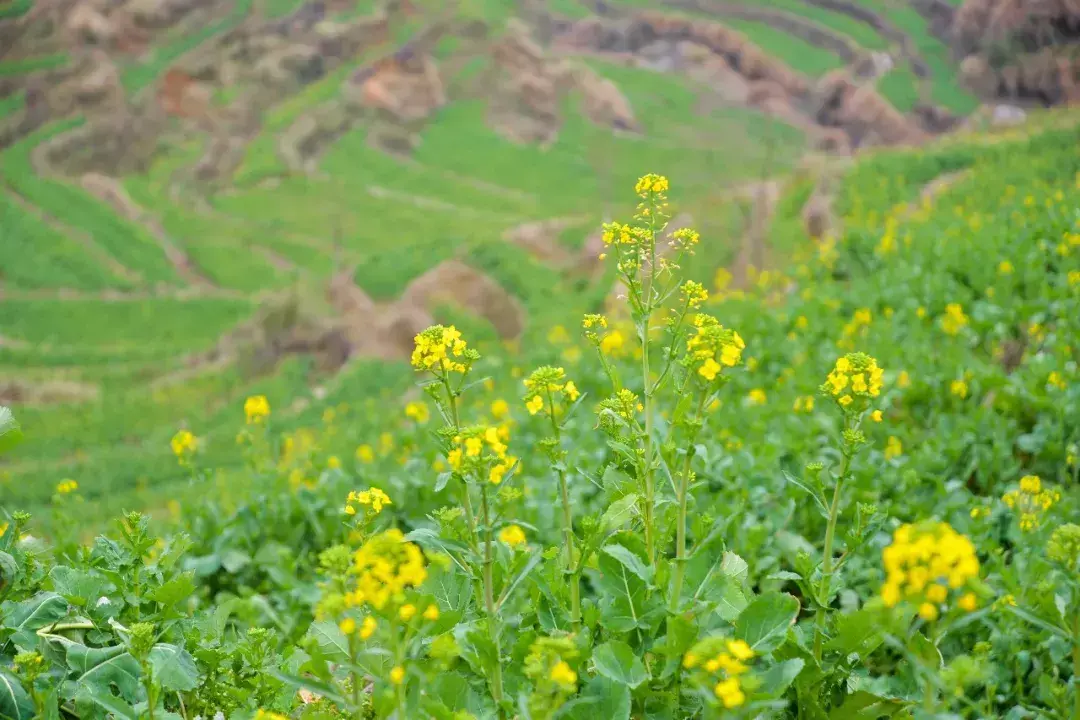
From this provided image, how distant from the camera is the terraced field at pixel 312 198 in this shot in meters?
17.3

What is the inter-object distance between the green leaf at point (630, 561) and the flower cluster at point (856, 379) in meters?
0.61

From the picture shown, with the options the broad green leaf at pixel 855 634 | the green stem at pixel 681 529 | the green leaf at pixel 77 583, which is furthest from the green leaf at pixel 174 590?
the broad green leaf at pixel 855 634

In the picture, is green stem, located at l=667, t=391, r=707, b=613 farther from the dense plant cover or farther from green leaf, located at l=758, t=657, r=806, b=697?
green leaf, located at l=758, t=657, r=806, b=697

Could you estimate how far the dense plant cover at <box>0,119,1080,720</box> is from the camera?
1.54 metres

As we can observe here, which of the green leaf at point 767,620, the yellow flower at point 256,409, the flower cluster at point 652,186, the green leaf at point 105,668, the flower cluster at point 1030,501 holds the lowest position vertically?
the yellow flower at point 256,409

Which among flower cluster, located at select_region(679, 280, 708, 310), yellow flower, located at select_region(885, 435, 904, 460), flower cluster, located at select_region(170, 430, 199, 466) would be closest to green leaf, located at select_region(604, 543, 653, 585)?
flower cluster, located at select_region(679, 280, 708, 310)

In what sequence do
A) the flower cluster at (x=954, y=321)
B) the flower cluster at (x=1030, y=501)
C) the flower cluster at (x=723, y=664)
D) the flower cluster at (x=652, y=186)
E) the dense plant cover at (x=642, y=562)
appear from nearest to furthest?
1. the flower cluster at (x=723, y=664)
2. the dense plant cover at (x=642, y=562)
3. the flower cluster at (x=652, y=186)
4. the flower cluster at (x=1030, y=501)
5. the flower cluster at (x=954, y=321)

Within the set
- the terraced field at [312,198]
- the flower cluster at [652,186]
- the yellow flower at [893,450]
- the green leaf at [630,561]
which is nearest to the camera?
the green leaf at [630,561]

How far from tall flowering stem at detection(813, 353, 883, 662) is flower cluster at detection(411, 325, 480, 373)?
32.9 inches

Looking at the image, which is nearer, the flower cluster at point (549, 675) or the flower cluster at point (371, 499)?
the flower cluster at point (549, 675)

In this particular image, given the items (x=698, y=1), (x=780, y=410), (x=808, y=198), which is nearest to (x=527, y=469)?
(x=780, y=410)

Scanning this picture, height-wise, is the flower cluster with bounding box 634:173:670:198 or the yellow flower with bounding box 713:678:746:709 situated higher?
the flower cluster with bounding box 634:173:670:198

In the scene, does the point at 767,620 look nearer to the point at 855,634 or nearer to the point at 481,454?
the point at 855,634

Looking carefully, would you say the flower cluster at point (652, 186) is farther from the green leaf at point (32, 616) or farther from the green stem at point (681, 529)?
the green leaf at point (32, 616)
